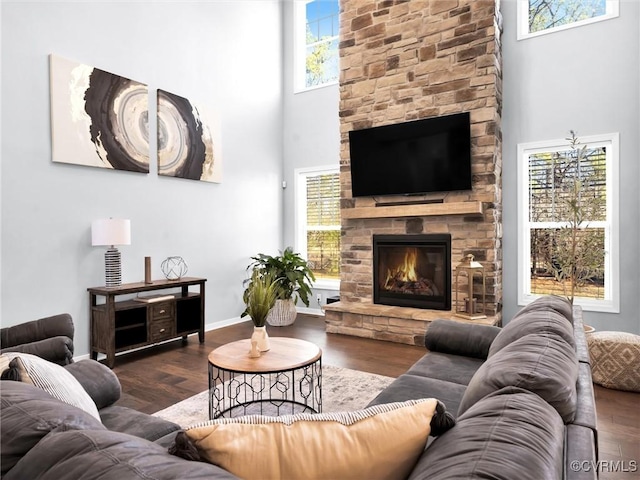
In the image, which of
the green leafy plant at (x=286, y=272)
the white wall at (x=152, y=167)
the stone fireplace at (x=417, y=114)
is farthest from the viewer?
the green leafy plant at (x=286, y=272)

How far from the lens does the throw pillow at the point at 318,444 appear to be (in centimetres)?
84

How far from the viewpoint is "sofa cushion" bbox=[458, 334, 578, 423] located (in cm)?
108

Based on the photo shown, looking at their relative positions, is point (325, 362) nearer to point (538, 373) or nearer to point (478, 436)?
point (538, 373)

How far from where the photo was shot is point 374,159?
4973mm

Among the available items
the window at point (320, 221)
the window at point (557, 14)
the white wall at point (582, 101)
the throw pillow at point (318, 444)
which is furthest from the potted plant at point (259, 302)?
the window at point (557, 14)

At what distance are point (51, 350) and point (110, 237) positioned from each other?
1.74 m

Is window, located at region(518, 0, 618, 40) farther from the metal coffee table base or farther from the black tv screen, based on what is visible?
the metal coffee table base

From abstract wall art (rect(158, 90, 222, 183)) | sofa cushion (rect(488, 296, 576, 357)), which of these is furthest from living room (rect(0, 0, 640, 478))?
sofa cushion (rect(488, 296, 576, 357))

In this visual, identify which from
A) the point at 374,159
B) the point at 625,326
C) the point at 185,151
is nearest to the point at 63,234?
the point at 185,151

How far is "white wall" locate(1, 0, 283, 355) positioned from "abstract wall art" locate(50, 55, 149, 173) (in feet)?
0.30

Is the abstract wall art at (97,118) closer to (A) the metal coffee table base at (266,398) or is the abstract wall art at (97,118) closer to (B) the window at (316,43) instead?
(A) the metal coffee table base at (266,398)

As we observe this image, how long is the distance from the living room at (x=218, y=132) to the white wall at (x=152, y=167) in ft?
0.04

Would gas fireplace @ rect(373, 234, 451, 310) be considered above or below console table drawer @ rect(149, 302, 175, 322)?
above

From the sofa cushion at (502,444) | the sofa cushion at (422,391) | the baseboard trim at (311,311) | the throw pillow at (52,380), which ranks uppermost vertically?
the sofa cushion at (502,444)
